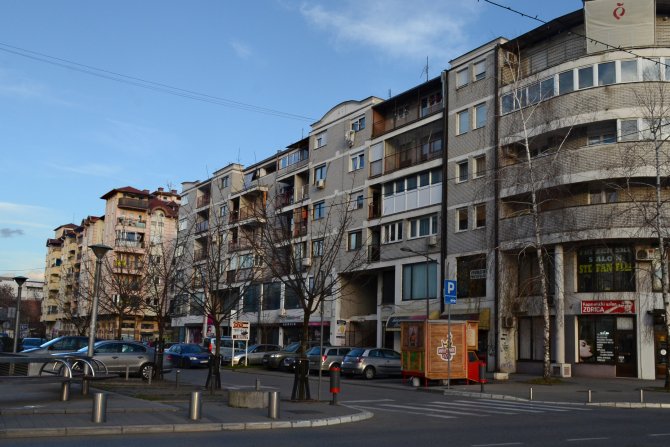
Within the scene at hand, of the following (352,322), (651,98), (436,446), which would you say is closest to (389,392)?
(436,446)

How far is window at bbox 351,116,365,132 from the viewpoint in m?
53.7

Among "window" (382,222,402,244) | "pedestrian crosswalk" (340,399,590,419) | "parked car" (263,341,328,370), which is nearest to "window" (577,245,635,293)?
"pedestrian crosswalk" (340,399,590,419)

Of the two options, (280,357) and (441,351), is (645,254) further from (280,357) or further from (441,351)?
(280,357)

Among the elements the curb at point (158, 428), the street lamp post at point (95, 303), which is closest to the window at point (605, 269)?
→ the curb at point (158, 428)

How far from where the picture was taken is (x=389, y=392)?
88.9 feet

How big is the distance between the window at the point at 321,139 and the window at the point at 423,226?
1393cm

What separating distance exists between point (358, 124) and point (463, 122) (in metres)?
12.4

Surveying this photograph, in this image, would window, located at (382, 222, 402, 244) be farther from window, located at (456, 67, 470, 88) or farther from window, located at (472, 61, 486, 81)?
window, located at (472, 61, 486, 81)

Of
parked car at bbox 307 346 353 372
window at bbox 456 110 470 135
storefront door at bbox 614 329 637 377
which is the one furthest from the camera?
window at bbox 456 110 470 135

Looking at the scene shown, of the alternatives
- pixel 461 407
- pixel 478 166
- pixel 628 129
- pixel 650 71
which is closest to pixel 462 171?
pixel 478 166

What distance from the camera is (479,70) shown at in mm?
42531

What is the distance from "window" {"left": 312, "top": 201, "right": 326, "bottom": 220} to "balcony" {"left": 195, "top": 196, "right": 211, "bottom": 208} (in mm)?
25070

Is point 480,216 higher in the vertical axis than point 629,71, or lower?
lower

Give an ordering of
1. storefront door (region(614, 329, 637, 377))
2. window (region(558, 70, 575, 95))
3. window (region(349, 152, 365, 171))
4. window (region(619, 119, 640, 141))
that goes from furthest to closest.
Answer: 1. window (region(349, 152, 365, 171))
2. window (region(558, 70, 575, 95))
3. window (region(619, 119, 640, 141))
4. storefront door (region(614, 329, 637, 377))
